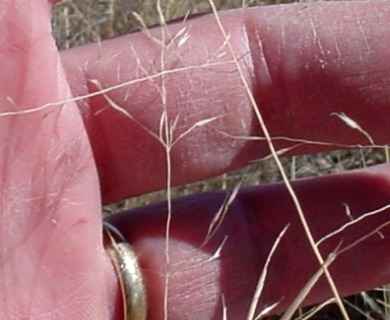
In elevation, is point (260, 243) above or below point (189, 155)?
below

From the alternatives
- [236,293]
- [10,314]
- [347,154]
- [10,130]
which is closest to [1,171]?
[10,130]

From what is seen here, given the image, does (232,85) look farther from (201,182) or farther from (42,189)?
(201,182)

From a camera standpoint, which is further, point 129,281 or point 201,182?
point 201,182

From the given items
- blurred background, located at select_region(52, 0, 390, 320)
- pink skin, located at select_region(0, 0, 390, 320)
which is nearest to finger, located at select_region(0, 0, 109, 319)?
pink skin, located at select_region(0, 0, 390, 320)

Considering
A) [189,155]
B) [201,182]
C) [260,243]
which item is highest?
[189,155]

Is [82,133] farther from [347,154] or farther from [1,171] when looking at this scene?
[347,154]

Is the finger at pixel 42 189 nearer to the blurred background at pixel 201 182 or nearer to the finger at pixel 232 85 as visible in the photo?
the finger at pixel 232 85

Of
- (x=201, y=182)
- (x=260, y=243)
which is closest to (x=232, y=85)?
(x=260, y=243)
